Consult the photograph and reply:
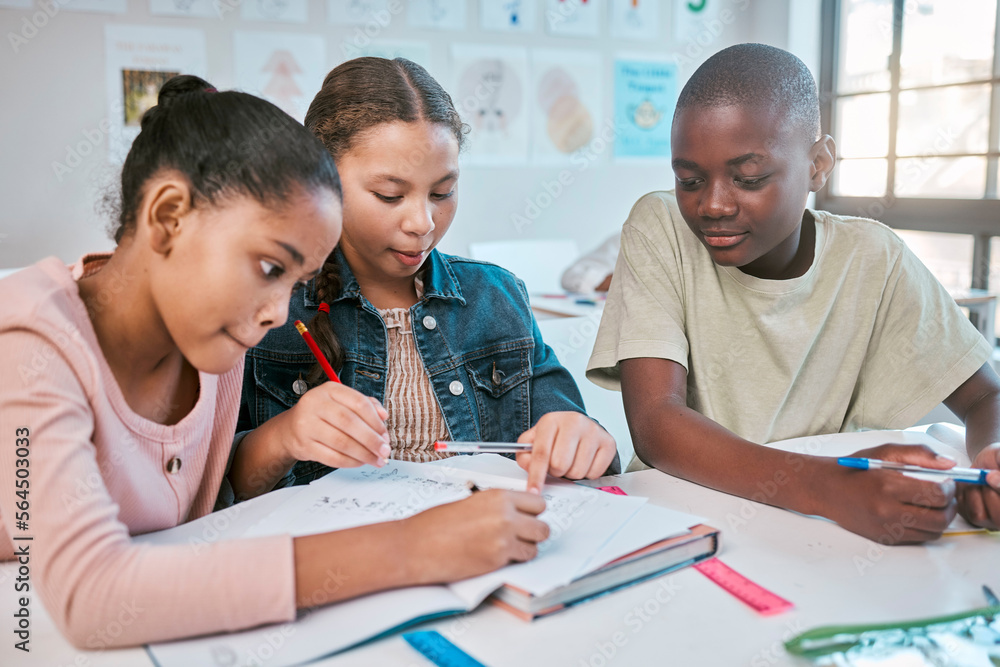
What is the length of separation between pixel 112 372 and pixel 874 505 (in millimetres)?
711

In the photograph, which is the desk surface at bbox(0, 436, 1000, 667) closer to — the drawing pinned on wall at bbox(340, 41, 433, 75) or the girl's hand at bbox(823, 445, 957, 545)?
the girl's hand at bbox(823, 445, 957, 545)

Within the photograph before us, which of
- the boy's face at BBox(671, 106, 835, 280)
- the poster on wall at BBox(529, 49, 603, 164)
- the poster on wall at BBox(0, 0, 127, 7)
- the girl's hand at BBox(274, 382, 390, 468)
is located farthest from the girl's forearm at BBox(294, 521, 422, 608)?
the poster on wall at BBox(529, 49, 603, 164)

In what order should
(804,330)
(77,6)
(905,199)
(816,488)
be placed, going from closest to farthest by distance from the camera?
(816,488) → (804,330) → (77,6) → (905,199)

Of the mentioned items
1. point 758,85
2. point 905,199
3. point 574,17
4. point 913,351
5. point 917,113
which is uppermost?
point 574,17

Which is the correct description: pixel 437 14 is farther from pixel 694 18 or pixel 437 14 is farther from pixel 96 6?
pixel 694 18

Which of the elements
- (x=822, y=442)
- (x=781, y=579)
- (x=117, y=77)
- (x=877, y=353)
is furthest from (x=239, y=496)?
(x=117, y=77)

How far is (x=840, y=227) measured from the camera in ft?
4.02

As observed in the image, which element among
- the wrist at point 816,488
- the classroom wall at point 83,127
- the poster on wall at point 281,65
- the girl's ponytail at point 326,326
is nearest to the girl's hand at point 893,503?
the wrist at point 816,488

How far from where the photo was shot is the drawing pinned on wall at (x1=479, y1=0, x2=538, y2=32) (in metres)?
3.53

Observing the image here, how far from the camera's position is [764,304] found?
1175mm

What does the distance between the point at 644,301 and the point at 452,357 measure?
30 centimetres

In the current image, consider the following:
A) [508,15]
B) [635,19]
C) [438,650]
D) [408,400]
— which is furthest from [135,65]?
[438,650]

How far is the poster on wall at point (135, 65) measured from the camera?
9.53 ft

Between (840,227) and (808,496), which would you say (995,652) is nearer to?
(808,496)
